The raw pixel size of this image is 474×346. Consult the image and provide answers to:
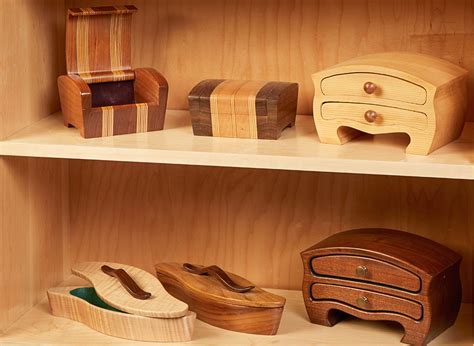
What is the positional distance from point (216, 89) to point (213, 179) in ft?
0.97

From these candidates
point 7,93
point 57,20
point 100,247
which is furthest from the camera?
point 100,247

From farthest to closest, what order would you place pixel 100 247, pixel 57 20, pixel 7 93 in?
pixel 100 247 → pixel 57 20 → pixel 7 93

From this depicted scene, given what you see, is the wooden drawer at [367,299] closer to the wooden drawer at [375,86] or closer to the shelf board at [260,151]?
the shelf board at [260,151]

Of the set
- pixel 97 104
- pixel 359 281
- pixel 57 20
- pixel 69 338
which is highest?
pixel 57 20

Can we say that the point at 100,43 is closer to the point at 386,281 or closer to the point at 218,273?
the point at 218,273

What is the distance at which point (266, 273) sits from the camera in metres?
2.11

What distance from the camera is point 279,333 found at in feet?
6.13

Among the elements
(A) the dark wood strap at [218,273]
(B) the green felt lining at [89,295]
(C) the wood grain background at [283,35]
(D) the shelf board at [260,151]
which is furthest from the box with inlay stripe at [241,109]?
(B) the green felt lining at [89,295]

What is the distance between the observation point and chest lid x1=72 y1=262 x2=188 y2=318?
70.9 inches

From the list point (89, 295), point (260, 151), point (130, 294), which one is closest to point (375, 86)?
point (260, 151)

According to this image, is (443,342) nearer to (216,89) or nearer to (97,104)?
(216,89)

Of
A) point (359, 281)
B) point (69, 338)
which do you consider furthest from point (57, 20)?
point (359, 281)

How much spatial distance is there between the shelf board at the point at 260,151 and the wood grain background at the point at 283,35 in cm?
18

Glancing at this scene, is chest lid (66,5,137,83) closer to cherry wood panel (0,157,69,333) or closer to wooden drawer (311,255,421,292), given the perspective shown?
cherry wood panel (0,157,69,333)
